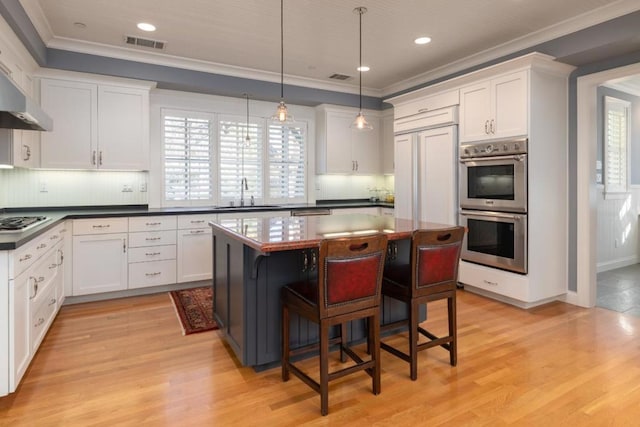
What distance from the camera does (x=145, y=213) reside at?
421 cm

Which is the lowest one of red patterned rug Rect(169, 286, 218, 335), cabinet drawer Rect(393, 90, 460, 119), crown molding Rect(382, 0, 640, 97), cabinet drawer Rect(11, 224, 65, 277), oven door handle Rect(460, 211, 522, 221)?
red patterned rug Rect(169, 286, 218, 335)

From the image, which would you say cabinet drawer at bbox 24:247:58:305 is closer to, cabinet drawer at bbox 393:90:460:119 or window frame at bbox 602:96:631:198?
cabinet drawer at bbox 393:90:460:119

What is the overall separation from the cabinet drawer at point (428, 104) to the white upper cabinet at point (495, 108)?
0.12m

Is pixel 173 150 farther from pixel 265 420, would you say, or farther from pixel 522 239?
pixel 522 239

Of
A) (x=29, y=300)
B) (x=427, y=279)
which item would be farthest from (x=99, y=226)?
(x=427, y=279)

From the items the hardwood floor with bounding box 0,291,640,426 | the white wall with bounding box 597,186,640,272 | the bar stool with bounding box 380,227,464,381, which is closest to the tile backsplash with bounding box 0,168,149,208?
the hardwood floor with bounding box 0,291,640,426

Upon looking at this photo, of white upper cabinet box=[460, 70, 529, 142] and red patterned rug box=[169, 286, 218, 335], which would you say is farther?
white upper cabinet box=[460, 70, 529, 142]

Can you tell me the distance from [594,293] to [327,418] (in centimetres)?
328

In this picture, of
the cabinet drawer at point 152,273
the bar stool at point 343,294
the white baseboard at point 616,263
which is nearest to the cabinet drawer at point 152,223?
the cabinet drawer at point 152,273

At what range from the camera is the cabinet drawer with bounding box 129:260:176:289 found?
4.23 m

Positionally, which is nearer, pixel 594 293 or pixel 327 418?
pixel 327 418

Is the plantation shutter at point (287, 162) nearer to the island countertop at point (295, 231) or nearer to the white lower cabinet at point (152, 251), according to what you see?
the white lower cabinet at point (152, 251)

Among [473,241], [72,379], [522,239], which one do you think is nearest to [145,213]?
[72,379]

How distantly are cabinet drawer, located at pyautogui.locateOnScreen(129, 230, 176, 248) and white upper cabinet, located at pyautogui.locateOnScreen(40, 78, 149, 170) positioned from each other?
783 millimetres
